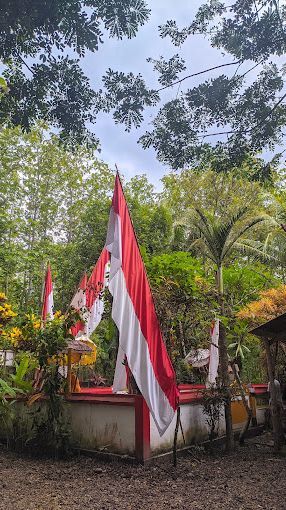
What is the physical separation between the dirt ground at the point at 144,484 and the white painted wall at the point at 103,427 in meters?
0.27

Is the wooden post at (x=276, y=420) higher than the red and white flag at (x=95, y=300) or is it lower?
lower

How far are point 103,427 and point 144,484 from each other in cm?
144

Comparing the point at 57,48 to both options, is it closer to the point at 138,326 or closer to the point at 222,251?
the point at 138,326

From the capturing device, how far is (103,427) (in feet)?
21.8

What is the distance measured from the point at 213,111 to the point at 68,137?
2104 mm

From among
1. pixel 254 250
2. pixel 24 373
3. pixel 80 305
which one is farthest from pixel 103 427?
A: pixel 254 250

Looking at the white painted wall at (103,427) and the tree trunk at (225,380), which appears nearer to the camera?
the white painted wall at (103,427)

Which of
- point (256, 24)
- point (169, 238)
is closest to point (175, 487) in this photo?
point (256, 24)

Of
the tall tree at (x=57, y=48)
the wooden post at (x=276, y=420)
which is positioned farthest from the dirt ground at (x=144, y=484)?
the tall tree at (x=57, y=48)

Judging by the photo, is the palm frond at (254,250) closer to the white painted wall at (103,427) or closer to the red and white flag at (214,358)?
the red and white flag at (214,358)

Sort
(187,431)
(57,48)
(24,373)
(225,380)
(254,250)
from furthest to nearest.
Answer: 1. (254,250)
2. (24,373)
3. (225,380)
4. (187,431)
5. (57,48)

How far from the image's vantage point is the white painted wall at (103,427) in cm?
631

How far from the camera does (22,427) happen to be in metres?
7.12

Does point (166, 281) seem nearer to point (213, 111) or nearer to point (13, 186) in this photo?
point (213, 111)
